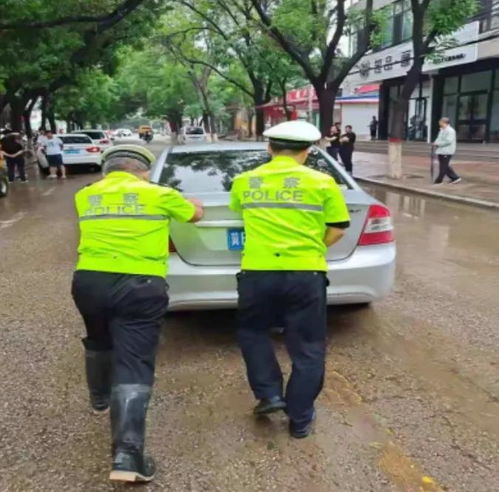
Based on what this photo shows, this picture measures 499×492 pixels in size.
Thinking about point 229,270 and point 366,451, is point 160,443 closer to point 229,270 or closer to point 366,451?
point 366,451

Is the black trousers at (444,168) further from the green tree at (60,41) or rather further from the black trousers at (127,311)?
the black trousers at (127,311)

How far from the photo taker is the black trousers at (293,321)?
308cm

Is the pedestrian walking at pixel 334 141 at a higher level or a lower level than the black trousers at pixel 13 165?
higher

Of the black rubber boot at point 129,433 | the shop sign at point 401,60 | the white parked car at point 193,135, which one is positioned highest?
the shop sign at point 401,60

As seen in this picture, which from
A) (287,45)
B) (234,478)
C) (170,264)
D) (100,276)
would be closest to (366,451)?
(234,478)

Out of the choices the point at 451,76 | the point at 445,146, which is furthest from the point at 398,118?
the point at 451,76

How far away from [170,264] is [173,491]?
1749 millimetres

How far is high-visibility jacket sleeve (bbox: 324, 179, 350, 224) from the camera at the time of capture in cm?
306

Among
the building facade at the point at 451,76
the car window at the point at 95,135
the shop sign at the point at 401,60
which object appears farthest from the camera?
the car window at the point at 95,135

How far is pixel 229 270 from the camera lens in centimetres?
423

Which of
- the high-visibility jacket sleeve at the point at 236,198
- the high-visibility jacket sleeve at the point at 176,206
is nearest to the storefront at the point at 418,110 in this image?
the high-visibility jacket sleeve at the point at 236,198

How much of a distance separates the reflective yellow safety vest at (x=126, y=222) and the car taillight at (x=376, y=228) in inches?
73.7

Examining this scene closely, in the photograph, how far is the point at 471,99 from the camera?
2769cm

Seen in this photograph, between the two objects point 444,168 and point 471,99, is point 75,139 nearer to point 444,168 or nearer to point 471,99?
point 444,168
